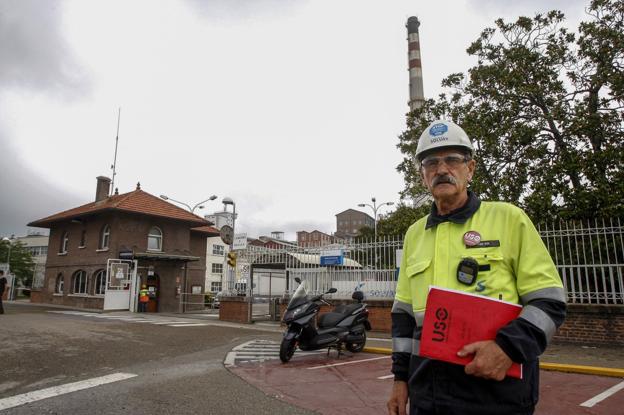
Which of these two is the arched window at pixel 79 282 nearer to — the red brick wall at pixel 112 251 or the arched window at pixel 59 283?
the red brick wall at pixel 112 251

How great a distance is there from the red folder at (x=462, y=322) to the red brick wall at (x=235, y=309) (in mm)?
14964

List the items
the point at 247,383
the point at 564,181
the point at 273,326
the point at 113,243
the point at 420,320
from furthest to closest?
the point at 113,243 < the point at 273,326 < the point at 564,181 < the point at 247,383 < the point at 420,320

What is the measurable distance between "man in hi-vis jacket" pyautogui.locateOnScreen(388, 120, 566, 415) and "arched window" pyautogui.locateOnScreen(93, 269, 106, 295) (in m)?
26.2

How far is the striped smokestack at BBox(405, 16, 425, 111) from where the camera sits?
36938 mm

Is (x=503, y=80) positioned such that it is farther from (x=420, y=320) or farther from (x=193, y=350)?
(x=420, y=320)

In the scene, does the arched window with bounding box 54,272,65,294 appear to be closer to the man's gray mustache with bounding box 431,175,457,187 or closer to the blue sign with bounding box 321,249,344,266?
the blue sign with bounding box 321,249,344,266

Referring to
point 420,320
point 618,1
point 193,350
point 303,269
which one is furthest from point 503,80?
point 420,320

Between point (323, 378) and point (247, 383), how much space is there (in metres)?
1.16

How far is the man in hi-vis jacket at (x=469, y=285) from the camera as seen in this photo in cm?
164

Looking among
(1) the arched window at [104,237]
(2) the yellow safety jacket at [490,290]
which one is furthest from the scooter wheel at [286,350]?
(1) the arched window at [104,237]

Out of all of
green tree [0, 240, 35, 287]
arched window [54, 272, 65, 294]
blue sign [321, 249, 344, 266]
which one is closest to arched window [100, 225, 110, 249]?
arched window [54, 272, 65, 294]

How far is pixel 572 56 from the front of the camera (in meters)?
13.1

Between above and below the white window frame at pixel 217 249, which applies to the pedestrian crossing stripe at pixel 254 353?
below

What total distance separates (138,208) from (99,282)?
4951mm
